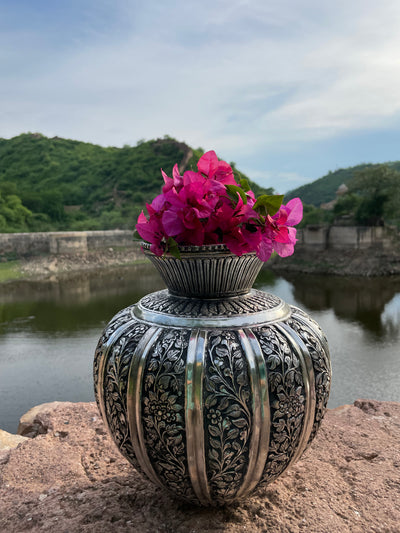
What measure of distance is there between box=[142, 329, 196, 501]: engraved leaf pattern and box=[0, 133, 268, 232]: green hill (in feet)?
103

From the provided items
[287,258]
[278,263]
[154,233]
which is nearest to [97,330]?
[154,233]

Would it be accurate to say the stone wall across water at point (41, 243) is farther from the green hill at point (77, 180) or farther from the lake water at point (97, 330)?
the green hill at point (77, 180)

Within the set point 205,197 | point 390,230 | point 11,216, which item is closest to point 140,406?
point 205,197

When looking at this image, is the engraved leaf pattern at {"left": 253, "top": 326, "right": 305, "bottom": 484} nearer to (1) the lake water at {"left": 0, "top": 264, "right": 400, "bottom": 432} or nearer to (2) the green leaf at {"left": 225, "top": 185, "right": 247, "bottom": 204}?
(2) the green leaf at {"left": 225, "top": 185, "right": 247, "bottom": 204}

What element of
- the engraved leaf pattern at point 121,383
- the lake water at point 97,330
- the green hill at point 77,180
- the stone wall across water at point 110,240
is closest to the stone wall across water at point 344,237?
the stone wall across water at point 110,240

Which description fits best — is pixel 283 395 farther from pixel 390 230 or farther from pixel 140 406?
pixel 390 230

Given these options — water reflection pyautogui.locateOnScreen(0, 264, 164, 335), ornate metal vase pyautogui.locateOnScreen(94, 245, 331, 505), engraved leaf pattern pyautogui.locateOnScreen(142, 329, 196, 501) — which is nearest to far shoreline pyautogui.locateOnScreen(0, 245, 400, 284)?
water reflection pyautogui.locateOnScreen(0, 264, 164, 335)

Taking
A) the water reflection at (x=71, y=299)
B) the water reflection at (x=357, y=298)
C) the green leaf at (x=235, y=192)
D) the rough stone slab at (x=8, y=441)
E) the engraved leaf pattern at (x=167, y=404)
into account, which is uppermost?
the green leaf at (x=235, y=192)

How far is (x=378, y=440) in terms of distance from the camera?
339 cm

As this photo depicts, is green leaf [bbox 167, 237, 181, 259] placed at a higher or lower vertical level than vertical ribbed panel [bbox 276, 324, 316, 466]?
higher

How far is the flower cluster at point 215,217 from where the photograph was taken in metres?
2.04

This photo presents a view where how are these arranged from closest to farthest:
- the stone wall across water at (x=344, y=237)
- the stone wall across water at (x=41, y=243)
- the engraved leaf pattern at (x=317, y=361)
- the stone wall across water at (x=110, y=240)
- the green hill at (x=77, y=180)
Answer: the engraved leaf pattern at (x=317, y=361), the stone wall across water at (x=41, y=243), the stone wall across water at (x=110, y=240), the stone wall across water at (x=344, y=237), the green hill at (x=77, y=180)

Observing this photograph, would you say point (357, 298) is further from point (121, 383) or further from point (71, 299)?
point (121, 383)

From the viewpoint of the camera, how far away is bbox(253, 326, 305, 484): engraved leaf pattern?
200 centimetres
